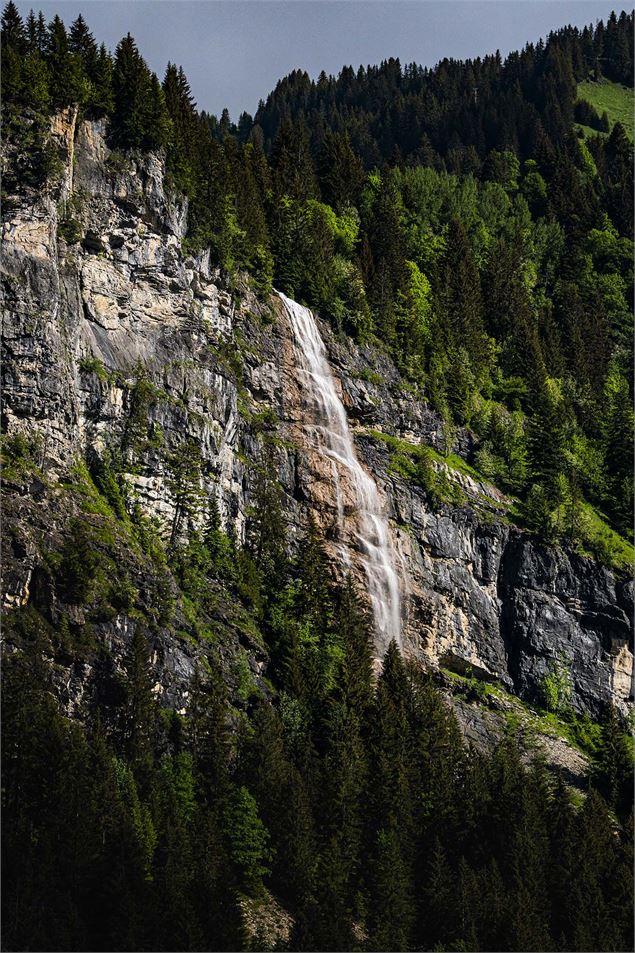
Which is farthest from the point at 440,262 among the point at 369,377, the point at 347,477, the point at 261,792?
the point at 261,792

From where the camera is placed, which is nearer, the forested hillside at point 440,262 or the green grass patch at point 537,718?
the green grass patch at point 537,718

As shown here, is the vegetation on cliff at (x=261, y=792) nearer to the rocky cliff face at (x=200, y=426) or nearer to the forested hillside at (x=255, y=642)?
the forested hillside at (x=255, y=642)

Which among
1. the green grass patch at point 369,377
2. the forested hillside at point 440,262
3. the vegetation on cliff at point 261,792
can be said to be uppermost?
the forested hillside at point 440,262

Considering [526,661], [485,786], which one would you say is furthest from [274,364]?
[485,786]

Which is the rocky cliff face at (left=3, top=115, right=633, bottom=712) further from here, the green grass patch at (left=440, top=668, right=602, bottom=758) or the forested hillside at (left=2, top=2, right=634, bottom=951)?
the green grass patch at (left=440, top=668, right=602, bottom=758)

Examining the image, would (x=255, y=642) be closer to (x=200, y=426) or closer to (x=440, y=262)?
(x=200, y=426)

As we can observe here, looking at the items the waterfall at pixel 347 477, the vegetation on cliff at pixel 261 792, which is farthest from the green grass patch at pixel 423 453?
the vegetation on cliff at pixel 261 792

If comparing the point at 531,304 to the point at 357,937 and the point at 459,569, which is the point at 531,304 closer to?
the point at 459,569
